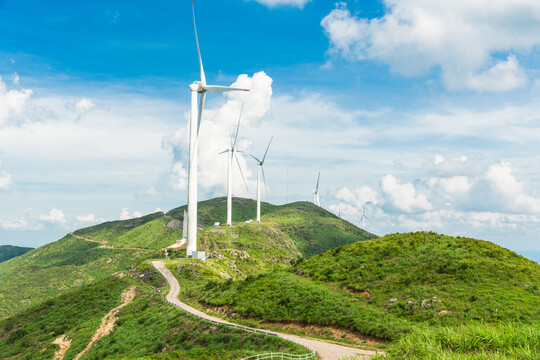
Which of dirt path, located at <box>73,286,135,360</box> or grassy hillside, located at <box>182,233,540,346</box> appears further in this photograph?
dirt path, located at <box>73,286,135,360</box>

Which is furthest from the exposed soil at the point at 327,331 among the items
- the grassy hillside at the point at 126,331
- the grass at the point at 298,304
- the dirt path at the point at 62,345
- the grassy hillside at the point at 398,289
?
the dirt path at the point at 62,345

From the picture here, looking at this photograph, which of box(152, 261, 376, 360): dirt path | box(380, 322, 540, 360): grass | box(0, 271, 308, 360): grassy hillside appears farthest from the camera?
box(0, 271, 308, 360): grassy hillside

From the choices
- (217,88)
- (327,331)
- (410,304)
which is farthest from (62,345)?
(217,88)

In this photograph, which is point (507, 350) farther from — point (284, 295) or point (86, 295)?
point (86, 295)

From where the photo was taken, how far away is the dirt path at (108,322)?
203 feet

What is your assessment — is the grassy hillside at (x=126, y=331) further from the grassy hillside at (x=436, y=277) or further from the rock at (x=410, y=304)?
the grassy hillside at (x=436, y=277)

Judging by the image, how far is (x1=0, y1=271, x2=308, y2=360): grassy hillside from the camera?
41344 mm

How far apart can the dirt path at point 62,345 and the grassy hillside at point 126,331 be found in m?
0.77

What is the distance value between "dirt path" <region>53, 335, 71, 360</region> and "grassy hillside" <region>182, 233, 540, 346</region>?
79.3 feet

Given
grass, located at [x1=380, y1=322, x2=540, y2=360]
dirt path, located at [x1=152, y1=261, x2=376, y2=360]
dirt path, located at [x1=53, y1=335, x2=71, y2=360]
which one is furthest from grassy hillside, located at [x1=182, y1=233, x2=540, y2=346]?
dirt path, located at [x1=53, y1=335, x2=71, y2=360]

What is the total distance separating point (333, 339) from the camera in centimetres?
4331

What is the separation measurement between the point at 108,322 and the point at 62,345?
27.5 feet

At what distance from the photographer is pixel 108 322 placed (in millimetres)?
71062

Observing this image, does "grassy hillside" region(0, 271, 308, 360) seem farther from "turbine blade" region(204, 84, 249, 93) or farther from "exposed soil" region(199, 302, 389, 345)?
"turbine blade" region(204, 84, 249, 93)
